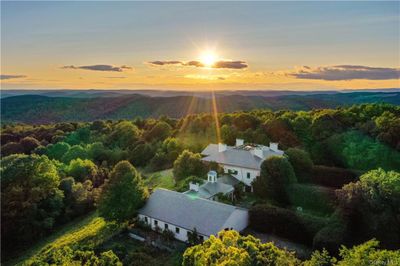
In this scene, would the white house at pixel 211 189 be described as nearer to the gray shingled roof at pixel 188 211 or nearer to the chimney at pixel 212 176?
the chimney at pixel 212 176

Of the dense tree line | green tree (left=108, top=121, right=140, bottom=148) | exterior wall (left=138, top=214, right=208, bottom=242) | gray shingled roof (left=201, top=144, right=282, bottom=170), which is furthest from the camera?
green tree (left=108, top=121, right=140, bottom=148)

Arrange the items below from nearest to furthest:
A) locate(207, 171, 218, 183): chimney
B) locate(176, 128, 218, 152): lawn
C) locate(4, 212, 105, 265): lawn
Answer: locate(4, 212, 105, 265): lawn
locate(207, 171, 218, 183): chimney
locate(176, 128, 218, 152): lawn

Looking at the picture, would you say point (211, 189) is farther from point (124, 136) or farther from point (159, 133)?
point (124, 136)

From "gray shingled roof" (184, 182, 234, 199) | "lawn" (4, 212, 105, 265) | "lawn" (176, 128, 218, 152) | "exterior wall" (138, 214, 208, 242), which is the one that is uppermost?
"lawn" (176, 128, 218, 152)

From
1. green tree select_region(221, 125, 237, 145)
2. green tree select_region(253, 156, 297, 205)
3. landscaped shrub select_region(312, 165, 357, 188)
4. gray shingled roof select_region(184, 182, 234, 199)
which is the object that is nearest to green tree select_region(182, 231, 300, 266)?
gray shingled roof select_region(184, 182, 234, 199)

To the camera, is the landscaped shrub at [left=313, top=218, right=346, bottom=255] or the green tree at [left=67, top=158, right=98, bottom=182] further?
the green tree at [left=67, top=158, right=98, bottom=182]

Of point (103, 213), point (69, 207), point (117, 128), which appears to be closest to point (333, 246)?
point (103, 213)

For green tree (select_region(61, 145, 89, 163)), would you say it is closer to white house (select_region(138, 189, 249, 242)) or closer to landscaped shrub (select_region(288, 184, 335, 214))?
white house (select_region(138, 189, 249, 242))
